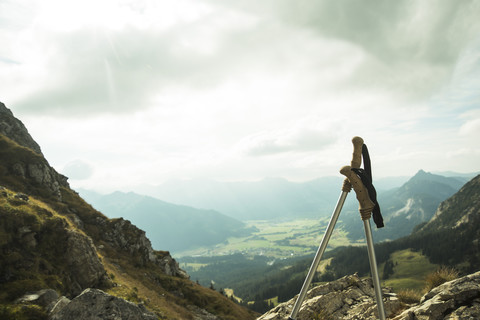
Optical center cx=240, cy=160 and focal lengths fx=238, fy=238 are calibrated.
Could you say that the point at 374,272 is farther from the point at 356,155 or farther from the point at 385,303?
the point at 385,303

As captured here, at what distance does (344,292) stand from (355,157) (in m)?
11.5

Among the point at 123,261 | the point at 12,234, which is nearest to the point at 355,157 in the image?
the point at 12,234

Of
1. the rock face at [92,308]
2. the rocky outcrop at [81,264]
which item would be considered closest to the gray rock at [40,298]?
the rock face at [92,308]

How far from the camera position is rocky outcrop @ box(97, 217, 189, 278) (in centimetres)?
4475

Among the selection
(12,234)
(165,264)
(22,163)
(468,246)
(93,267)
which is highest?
(22,163)

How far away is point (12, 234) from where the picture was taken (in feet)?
61.1

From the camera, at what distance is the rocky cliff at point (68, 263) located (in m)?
12.3

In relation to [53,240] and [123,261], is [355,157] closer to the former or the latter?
[53,240]

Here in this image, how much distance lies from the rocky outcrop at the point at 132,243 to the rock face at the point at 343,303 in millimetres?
37545

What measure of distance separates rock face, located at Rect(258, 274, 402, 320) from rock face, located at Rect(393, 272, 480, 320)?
3.91 meters

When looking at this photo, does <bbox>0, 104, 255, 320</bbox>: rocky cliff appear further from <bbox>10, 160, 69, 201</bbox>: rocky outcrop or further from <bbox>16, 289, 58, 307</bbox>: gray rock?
<bbox>10, 160, 69, 201</bbox>: rocky outcrop

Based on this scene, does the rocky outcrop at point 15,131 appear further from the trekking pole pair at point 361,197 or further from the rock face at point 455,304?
the rock face at point 455,304

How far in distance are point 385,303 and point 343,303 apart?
232 cm

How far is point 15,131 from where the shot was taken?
5975 cm
